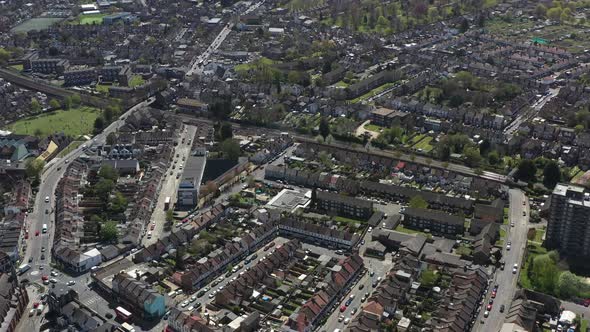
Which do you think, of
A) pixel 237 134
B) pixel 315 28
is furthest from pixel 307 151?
pixel 315 28

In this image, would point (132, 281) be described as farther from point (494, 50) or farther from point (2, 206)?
point (494, 50)

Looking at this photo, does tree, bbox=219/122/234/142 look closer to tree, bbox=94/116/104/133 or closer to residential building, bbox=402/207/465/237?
tree, bbox=94/116/104/133

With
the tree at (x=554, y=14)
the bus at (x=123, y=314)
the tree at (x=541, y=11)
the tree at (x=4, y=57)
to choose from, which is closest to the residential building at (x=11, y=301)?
the bus at (x=123, y=314)

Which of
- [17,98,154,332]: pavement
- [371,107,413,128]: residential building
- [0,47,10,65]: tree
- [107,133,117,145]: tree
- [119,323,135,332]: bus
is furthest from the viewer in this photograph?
[0,47,10,65]: tree

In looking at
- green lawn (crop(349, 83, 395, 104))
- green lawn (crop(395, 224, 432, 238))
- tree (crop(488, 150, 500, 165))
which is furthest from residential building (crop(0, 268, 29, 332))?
green lawn (crop(349, 83, 395, 104))

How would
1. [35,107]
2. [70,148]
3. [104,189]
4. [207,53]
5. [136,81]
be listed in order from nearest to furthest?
[104,189] < [70,148] < [35,107] < [136,81] < [207,53]

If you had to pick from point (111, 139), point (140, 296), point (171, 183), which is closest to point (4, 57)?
point (111, 139)

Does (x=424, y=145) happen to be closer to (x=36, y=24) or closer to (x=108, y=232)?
(x=108, y=232)
